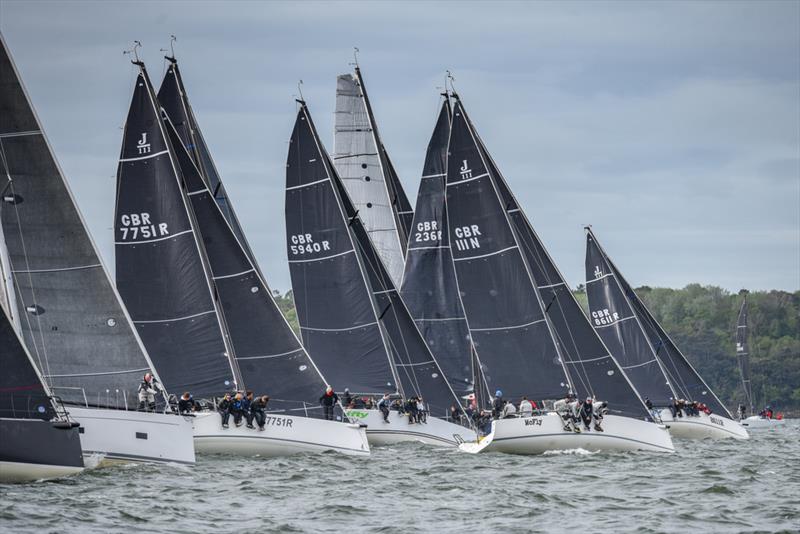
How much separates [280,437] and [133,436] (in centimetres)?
611

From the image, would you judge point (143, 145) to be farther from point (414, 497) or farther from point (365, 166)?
point (414, 497)

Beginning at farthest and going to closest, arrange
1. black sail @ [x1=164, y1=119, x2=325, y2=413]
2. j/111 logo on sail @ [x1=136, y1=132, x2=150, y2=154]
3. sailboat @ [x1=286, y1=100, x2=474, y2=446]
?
sailboat @ [x1=286, y1=100, x2=474, y2=446] < j/111 logo on sail @ [x1=136, y1=132, x2=150, y2=154] < black sail @ [x1=164, y1=119, x2=325, y2=413]

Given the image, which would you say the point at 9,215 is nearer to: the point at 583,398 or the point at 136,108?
the point at 136,108

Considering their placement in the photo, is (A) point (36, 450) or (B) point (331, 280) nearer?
(A) point (36, 450)

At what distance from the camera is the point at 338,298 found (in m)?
42.3

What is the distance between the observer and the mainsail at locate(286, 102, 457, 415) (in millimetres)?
41750

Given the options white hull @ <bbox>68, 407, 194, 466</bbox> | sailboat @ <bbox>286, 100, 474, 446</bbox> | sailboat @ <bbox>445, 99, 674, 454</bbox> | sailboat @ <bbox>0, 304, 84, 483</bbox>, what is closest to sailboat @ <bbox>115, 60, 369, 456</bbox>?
sailboat @ <bbox>286, 100, 474, 446</bbox>

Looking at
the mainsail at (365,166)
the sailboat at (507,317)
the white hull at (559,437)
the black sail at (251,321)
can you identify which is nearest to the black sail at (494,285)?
the sailboat at (507,317)

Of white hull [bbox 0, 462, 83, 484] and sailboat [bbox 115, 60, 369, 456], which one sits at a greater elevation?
sailboat [bbox 115, 60, 369, 456]

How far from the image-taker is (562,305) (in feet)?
142

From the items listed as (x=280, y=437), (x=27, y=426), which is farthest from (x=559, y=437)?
(x=27, y=426)

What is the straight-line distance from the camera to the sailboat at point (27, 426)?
24.7m

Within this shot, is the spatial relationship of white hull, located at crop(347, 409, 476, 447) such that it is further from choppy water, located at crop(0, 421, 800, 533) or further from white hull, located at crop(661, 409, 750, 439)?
white hull, located at crop(661, 409, 750, 439)

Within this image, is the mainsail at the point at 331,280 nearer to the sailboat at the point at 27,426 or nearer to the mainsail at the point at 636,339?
the mainsail at the point at 636,339
